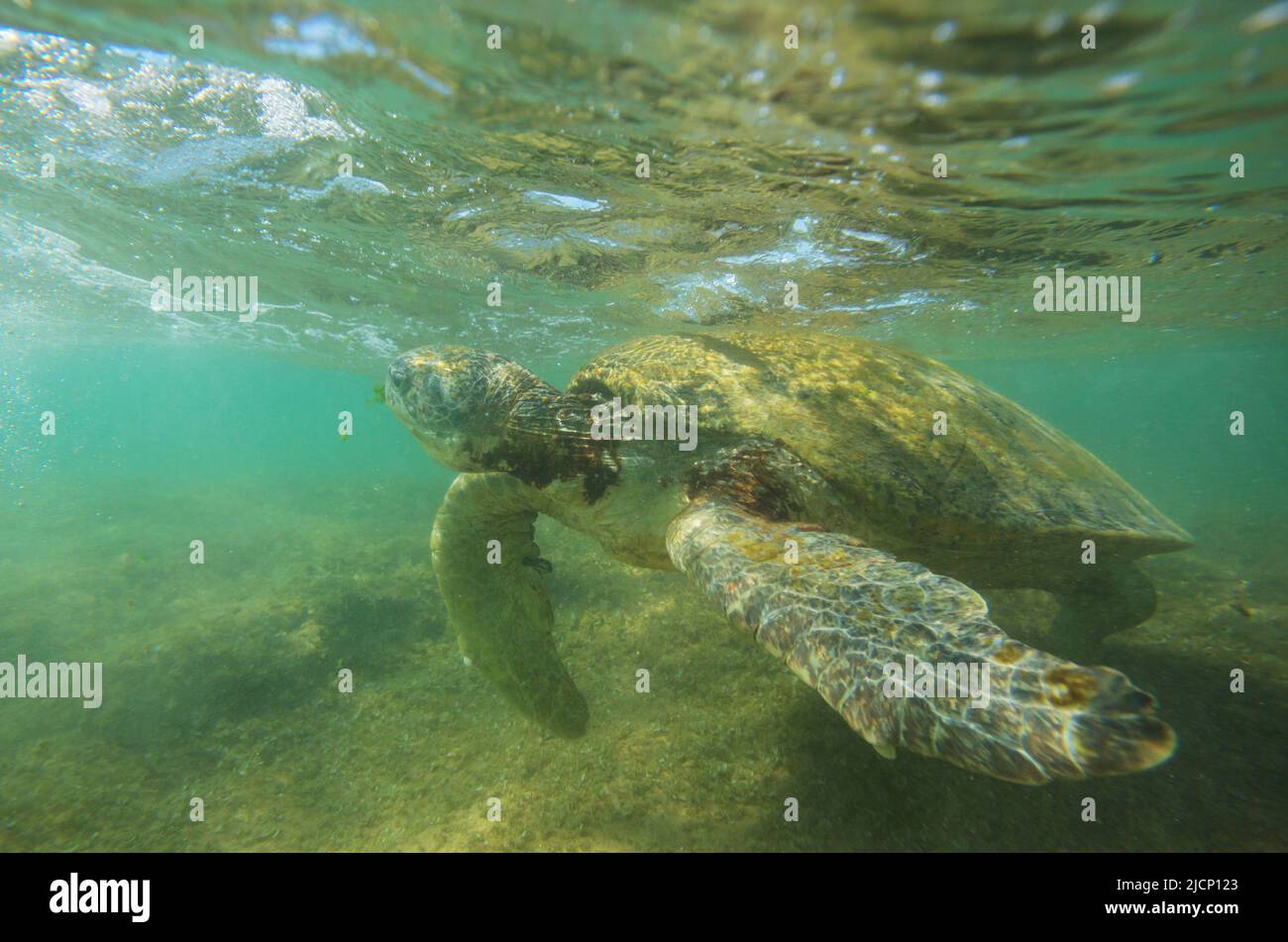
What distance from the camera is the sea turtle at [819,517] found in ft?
6.35

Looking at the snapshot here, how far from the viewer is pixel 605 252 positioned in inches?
380

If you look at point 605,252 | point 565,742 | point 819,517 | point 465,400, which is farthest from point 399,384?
point 605,252

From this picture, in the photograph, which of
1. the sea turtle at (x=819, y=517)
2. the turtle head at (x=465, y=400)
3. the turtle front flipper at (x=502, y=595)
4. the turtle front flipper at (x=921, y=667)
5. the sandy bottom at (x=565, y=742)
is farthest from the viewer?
the turtle front flipper at (x=502, y=595)

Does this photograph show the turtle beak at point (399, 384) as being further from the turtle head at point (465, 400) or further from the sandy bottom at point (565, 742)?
the sandy bottom at point (565, 742)

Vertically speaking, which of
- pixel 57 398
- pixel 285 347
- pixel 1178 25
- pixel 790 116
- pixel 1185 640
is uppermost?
pixel 57 398

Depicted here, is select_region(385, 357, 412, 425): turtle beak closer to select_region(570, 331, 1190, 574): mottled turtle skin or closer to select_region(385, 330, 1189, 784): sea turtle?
select_region(385, 330, 1189, 784): sea turtle

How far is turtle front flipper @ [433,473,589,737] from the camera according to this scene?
4.74m

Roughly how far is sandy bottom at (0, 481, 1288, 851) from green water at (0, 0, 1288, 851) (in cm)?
4

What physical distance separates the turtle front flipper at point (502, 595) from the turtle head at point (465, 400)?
0.90 ft

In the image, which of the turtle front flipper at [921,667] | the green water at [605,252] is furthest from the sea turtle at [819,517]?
the green water at [605,252]
